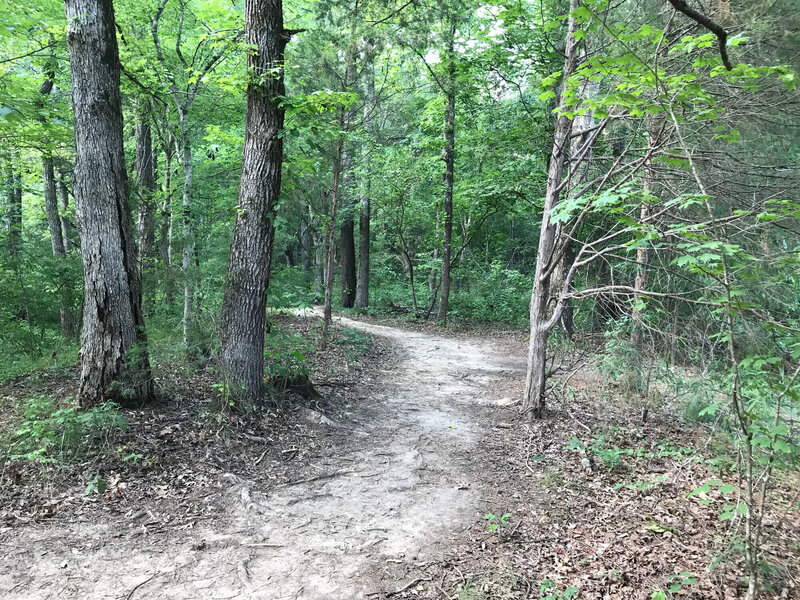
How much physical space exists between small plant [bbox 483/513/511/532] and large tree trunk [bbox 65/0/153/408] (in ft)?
13.5

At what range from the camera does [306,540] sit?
12.2 ft

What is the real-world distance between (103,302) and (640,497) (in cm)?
598

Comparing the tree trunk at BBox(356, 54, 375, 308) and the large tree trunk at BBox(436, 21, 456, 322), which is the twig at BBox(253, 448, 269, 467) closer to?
the tree trunk at BBox(356, 54, 375, 308)

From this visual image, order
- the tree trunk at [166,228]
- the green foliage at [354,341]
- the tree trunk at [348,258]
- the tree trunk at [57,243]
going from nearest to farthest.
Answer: the tree trunk at [166,228]
the tree trunk at [57,243]
the green foliage at [354,341]
the tree trunk at [348,258]

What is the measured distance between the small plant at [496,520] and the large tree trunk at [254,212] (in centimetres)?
321

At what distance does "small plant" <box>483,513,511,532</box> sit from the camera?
4017mm

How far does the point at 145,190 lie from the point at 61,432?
5.76m

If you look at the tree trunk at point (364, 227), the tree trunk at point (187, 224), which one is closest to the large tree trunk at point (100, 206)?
the tree trunk at point (187, 224)

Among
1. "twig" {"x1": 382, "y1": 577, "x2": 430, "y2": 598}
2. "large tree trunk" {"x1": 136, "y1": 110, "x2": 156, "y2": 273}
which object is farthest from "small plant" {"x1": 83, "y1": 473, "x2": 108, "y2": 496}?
"large tree trunk" {"x1": 136, "y1": 110, "x2": 156, "y2": 273}

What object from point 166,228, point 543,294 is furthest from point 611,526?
point 166,228

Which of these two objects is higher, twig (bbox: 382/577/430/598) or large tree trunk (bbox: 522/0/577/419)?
large tree trunk (bbox: 522/0/577/419)

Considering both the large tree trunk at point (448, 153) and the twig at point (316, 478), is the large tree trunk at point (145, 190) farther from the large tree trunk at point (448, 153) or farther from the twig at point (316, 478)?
the large tree trunk at point (448, 153)

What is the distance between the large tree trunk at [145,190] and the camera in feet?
29.4

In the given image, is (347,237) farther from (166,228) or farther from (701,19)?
(701,19)
